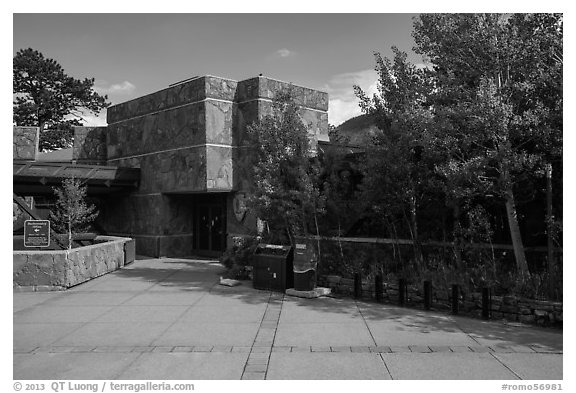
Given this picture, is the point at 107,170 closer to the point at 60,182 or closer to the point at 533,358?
the point at 60,182

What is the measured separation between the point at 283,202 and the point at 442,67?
534 cm

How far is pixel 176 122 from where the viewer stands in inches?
811

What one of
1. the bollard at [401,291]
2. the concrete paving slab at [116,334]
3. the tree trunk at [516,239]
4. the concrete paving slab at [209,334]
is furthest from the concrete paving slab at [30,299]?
the tree trunk at [516,239]

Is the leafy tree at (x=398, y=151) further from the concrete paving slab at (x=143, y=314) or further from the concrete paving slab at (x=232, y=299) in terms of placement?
the concrete paving slab at (x=143, y=314)

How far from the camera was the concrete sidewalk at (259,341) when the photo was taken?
6.48 m

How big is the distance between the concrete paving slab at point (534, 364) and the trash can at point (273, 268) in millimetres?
6324

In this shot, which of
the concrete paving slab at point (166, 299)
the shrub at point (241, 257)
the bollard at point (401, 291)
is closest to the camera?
the bollard at point (401, 291)

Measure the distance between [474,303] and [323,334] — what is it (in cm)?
375

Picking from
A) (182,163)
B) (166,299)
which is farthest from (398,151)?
(182,163)

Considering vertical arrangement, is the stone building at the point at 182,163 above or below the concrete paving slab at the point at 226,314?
above

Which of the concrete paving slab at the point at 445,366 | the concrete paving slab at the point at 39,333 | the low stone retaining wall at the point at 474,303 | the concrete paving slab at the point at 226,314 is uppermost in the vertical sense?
the low stone retaining wall at the point at 474,303

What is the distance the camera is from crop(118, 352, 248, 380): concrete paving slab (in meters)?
Result: 6.33

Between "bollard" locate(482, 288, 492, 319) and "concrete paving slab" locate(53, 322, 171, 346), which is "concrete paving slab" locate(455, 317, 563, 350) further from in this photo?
"concrete paving slab" locate(53, 322, 171, 346)

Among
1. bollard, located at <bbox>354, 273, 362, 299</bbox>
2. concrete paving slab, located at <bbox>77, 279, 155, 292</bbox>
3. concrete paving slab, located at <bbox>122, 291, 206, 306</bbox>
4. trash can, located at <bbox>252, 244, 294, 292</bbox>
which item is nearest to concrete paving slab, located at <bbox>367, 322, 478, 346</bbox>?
bollard, located at <bbox>354, 273, 362, 299</bbox>
